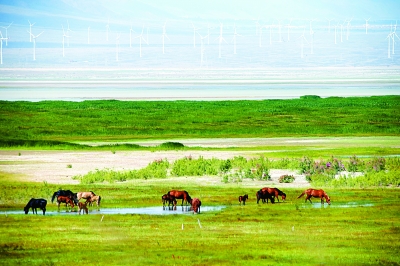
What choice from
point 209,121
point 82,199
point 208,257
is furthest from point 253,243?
point 209,121

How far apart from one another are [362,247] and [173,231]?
6.91 metres

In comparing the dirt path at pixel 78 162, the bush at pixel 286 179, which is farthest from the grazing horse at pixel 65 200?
the bush at pixel 286 179

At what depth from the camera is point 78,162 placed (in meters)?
60.2

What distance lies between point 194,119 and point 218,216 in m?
66.5

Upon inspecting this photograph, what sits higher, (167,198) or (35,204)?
(167,198)

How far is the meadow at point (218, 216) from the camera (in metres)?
29.1

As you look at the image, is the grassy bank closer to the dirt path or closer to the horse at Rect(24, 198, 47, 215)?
the dirt path

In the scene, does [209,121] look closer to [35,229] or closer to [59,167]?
[59,167]

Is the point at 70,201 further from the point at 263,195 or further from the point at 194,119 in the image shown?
the point at 194,119

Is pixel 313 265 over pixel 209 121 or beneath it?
beneath

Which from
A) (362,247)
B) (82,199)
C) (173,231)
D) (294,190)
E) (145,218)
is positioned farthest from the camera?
(294,190)

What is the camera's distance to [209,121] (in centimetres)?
10100

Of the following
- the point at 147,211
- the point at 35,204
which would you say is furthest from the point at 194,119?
the point at 35,204

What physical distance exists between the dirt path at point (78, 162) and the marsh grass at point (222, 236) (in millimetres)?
9593
